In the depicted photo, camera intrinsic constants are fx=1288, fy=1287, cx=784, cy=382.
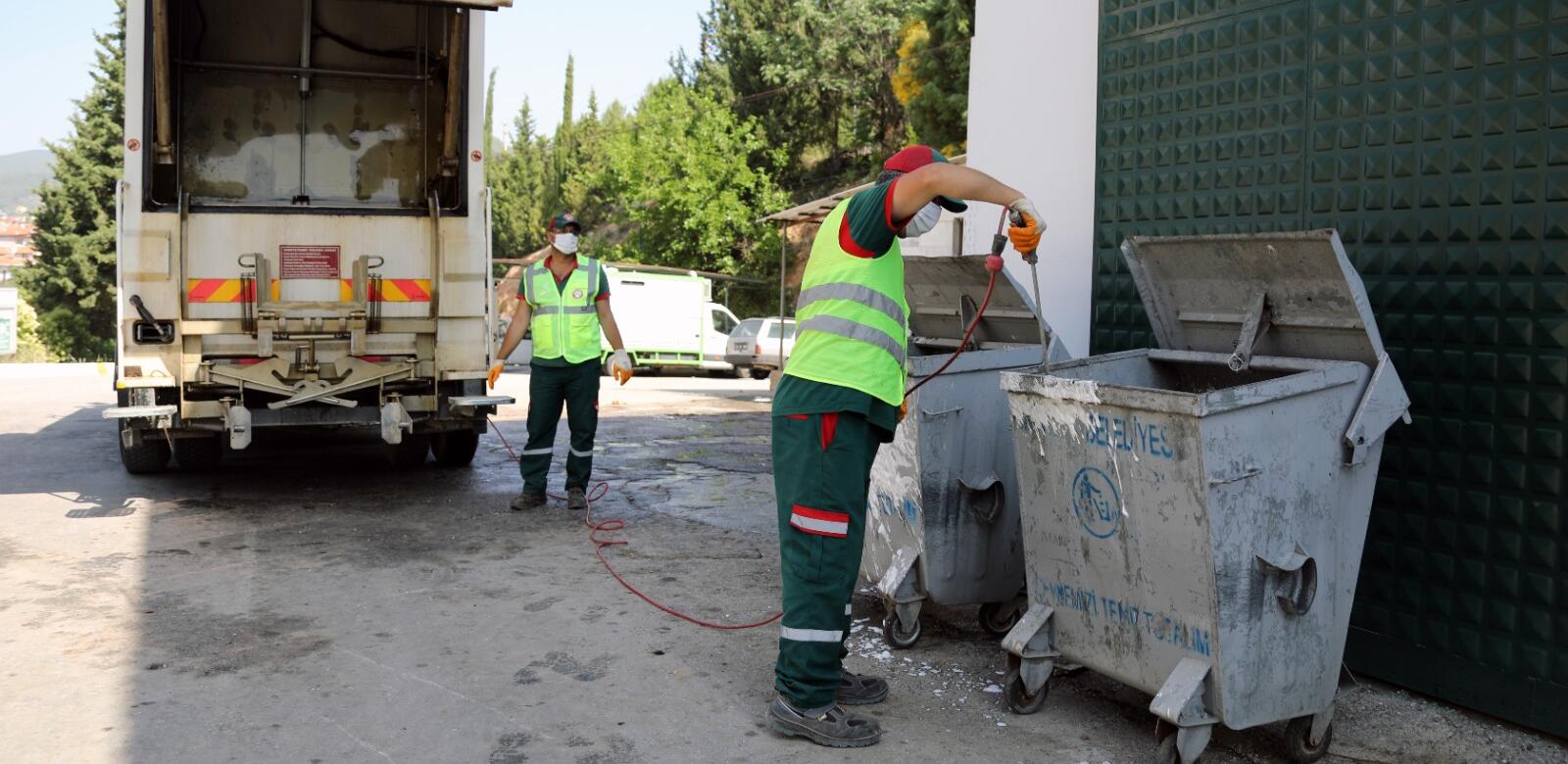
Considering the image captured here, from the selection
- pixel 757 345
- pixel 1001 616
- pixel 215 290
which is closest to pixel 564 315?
pixel 215 290

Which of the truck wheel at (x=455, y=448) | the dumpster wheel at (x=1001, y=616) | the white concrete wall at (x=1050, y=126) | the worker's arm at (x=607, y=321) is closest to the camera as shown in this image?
the dumpster wheel at (x=1001, y=616)

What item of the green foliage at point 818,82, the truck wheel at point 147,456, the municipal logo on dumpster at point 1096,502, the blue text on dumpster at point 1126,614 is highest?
the green foliage at point 818,82

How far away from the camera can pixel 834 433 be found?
3.64m

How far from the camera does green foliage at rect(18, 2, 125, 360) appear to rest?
3409cm

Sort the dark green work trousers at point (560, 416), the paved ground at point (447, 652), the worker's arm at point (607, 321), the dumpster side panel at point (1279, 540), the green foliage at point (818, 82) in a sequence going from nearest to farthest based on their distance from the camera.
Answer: the dumpster side panel at point (1279, 540), the paved ground at point (447, 652), the dark green work trousers at point (560, 416), the worker's arm at point (607, 321), the green foliage at point (818, 82)

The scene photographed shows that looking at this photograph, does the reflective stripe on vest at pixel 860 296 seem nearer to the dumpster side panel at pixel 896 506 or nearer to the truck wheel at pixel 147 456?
the dumpster side panel at pixel 896 506

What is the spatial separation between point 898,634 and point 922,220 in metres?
1.67

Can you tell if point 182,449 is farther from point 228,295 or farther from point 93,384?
point 93,384

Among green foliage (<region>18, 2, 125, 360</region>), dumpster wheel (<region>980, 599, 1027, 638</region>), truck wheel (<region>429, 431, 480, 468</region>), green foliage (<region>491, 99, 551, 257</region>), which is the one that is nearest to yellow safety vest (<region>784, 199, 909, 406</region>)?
dumpster wheel (<region>980, 599, 1027, 638</region>)

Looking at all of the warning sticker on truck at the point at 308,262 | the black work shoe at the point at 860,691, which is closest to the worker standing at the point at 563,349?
the warning sticker on truck at the point at 308,262

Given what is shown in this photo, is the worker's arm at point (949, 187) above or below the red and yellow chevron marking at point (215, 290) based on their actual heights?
above

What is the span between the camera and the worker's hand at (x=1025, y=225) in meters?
3.27

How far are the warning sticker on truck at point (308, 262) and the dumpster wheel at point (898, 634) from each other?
165 inches

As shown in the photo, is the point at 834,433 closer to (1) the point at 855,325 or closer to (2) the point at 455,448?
(1) the point at 855,325
